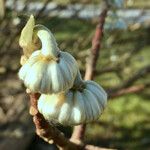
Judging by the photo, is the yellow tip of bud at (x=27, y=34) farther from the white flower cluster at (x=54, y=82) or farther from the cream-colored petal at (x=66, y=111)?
the cream-colored petal at (x=66, y=111)

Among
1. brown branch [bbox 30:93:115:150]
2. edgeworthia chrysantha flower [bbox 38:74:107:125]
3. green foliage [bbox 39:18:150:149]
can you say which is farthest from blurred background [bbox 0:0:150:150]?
edgeworthia chrysantha flower [bbox 38:74:107:125]

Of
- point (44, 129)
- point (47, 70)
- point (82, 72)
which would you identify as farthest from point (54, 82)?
point (82, 72)

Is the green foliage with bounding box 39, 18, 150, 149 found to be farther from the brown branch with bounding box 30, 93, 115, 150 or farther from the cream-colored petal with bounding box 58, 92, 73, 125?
the cream-colored petal with bounding box 58, 92, 73, 125

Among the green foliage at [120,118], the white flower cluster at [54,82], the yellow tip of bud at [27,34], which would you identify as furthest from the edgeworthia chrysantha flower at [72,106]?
the green foliage at [120,118]

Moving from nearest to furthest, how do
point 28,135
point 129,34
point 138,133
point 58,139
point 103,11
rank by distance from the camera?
point 58,139
point 103,11
point 28,135
point 138,133
point 129,34

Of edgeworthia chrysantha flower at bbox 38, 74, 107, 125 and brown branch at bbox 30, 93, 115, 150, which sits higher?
edgeworthia chrysantha flower at bbox 38, 74, 107, 125

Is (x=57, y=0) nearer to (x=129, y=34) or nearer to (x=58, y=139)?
(x=58, y=139)

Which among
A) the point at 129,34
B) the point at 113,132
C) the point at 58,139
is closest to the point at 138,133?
the point at 113,132
